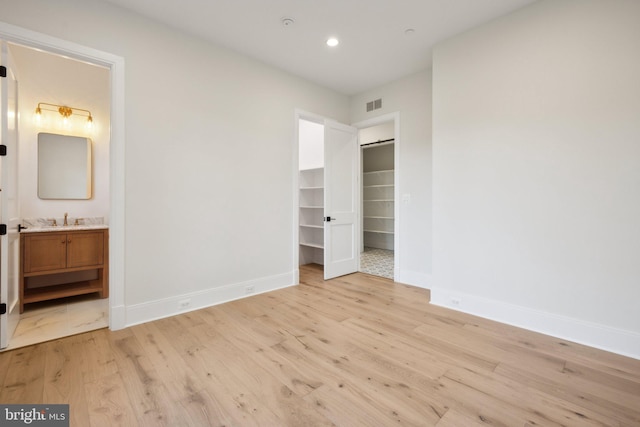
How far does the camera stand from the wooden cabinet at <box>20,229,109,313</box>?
301 cm

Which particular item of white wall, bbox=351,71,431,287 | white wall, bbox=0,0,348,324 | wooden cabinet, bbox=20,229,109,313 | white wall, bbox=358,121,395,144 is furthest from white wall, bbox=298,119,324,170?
wooden cabinet, bbox=20,229,109,313

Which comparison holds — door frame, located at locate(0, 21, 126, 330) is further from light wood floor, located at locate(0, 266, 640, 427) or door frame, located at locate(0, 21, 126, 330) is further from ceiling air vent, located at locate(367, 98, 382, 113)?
ceiling air vent, located at locate(367, 98, 382, 113)

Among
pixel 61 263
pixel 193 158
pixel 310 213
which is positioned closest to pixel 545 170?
pixel 193 158

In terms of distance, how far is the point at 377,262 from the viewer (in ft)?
18.6

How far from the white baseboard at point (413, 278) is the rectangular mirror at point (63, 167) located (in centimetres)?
451

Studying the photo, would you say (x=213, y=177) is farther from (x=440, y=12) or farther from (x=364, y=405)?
(x=440, y=12)

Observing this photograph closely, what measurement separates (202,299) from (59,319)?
4.48 feet

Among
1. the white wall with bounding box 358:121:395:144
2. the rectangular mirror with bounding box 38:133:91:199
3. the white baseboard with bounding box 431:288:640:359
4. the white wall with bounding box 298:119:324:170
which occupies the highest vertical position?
the white wall with bounding box 358:121:395:144

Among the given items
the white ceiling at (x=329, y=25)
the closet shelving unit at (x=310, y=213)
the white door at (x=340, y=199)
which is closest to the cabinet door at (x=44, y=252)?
the white ceiling at (x=329, y=25)

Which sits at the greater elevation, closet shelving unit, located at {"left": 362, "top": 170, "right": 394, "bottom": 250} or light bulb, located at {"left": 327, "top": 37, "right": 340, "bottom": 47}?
light bulb, located at {"left": 327, "top": 37, "right": 340, "bottom": 47}

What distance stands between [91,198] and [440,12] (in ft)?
15.6

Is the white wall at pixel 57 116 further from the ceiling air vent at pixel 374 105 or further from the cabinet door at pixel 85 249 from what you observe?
the ceiling air vent at pixel 374 105

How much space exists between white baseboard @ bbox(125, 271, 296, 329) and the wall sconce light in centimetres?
280

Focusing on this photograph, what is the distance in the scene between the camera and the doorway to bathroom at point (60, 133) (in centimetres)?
305
